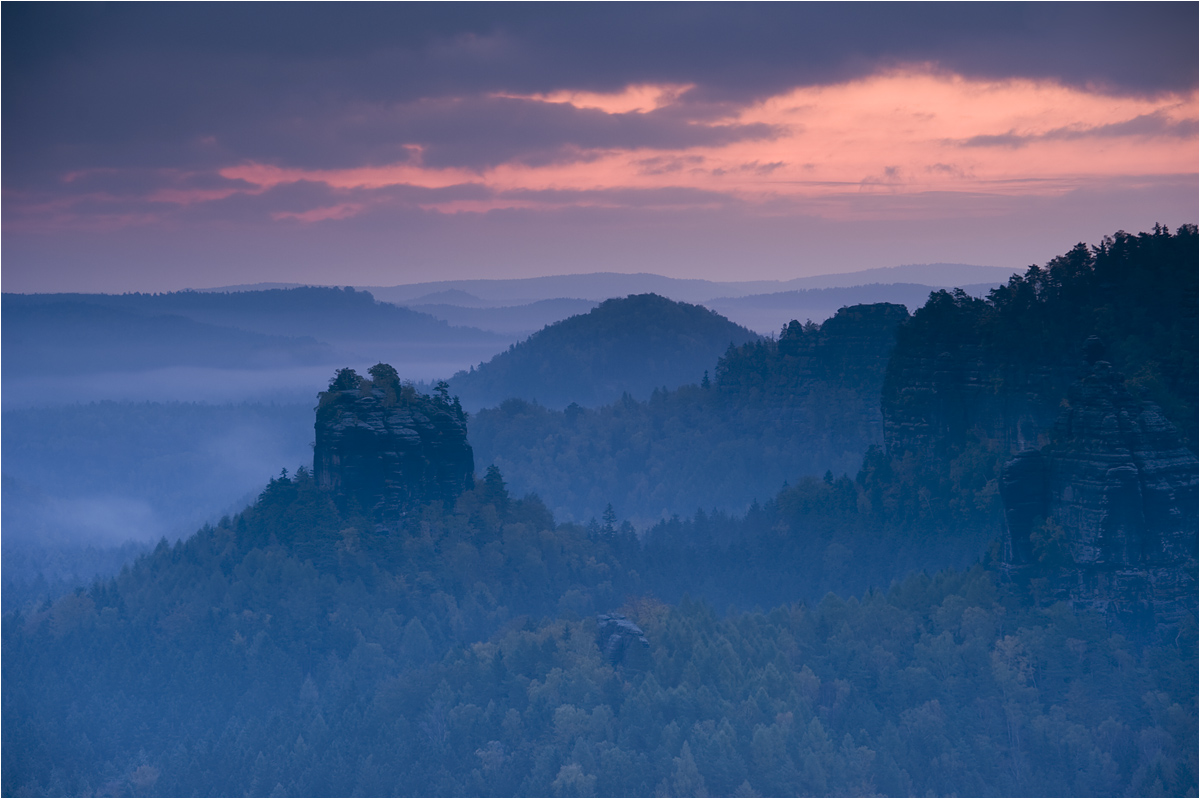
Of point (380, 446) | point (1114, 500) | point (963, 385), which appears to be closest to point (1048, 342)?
point (963, 385)

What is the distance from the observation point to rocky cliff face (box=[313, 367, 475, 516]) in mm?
132125

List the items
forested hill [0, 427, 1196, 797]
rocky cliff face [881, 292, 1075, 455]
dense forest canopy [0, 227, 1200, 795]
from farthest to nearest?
1. rocky cliff face [881, 292, 1075, 455]
2. dense forest canopy [0, 227, 1200, 795]
3. forested hill [0, 427, 1196, 797]

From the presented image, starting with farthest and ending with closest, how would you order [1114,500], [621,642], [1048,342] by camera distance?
[1048,342], [621,642], [1114,500]

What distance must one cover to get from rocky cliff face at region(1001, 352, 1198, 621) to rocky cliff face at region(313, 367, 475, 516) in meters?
68.8

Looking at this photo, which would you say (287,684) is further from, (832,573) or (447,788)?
(832,573)

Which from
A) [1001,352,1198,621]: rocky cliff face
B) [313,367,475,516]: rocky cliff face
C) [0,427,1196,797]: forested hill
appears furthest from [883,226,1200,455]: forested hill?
[313,367,475,516]: rocky cliff face

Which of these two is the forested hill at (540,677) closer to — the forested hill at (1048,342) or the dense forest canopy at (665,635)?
the dense forest canopy at (665,635)

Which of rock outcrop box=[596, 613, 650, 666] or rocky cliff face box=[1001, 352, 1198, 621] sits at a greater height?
rocky cliff face box=[1001, 352, 1198, 621]

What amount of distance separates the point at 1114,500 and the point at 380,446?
253ft

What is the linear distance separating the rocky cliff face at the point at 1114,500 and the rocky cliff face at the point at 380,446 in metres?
68.8

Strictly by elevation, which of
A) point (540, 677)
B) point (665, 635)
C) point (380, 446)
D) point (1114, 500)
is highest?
point (380, 446)

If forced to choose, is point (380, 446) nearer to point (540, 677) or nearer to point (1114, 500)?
point (540, 677)

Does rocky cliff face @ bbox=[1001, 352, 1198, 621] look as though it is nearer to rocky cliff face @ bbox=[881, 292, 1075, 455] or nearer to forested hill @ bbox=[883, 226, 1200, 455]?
forested hill @ bbox=[883, 226, 1200, 455]

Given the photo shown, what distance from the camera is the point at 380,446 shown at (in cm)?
13262
